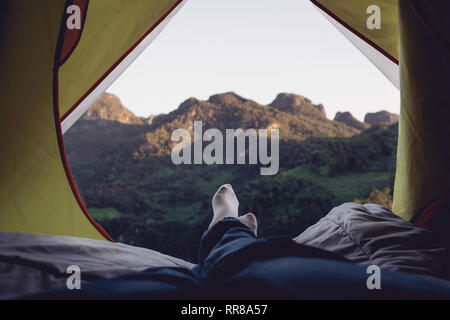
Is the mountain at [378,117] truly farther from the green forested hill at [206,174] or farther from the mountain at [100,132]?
the mountain at [100,132]

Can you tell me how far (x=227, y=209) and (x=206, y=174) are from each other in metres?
6.54

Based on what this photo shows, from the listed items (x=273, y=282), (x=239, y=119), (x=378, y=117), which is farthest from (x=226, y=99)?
(x=273, y=282)

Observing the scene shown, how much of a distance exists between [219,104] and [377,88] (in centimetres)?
639

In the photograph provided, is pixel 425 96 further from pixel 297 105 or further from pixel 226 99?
pixel 297 105

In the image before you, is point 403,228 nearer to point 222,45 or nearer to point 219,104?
point 222,45

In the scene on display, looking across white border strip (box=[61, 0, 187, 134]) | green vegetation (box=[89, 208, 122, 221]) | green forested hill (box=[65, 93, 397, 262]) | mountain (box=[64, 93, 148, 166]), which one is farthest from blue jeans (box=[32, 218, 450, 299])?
mountain (box=[64, 93, 148, 166])

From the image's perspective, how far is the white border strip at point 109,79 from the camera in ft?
3.91

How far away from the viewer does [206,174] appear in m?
7.71

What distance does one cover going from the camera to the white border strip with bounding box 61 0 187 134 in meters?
1.19

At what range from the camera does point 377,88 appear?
11.6 m

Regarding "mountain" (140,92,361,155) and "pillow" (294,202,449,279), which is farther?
"mountain" (140,92,361,155)

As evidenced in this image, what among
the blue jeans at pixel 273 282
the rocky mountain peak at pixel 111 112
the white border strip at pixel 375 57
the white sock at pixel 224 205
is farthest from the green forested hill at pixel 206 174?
A: the blue jeans at pixel 273 282

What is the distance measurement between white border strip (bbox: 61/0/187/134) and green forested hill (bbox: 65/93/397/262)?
108 inches

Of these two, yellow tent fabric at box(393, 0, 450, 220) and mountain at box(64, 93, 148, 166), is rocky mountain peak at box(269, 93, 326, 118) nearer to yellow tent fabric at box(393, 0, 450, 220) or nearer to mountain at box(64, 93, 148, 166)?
mountain at box(64, 93, 148, 166)
